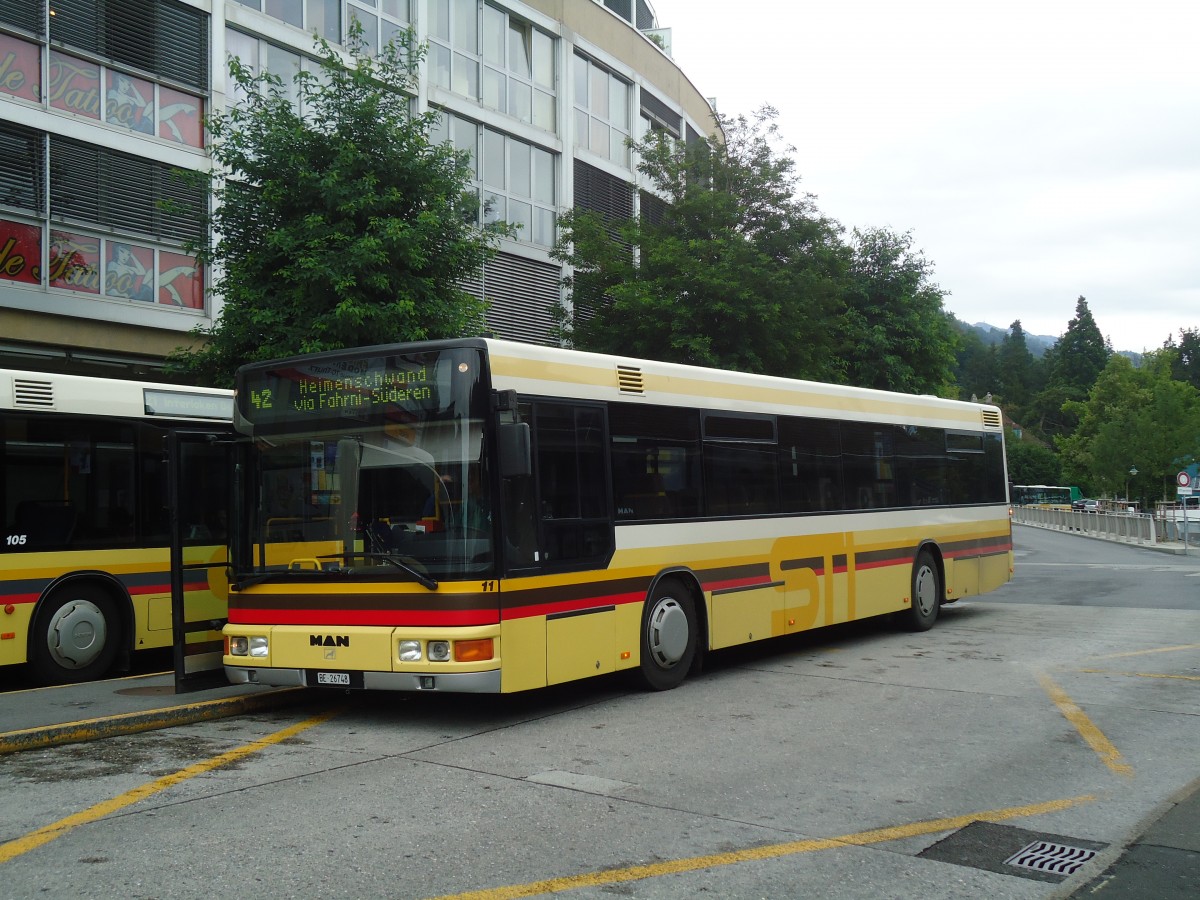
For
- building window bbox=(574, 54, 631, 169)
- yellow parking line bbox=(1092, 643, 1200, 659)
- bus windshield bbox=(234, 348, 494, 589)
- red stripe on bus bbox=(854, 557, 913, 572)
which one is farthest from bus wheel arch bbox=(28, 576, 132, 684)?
building window bbox=(574, 54, 631, 169)

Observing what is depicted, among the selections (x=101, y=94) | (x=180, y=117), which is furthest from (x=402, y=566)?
(x=180, y=117)

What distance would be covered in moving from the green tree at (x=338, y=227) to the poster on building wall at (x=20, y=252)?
14.6 ft

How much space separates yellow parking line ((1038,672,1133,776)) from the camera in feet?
24.0

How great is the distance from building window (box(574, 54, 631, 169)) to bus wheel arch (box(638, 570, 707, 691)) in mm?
22258

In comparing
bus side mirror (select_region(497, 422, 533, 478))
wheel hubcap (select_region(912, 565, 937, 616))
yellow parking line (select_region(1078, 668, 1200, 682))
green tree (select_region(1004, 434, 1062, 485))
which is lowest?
yellow parking line (select_region(1078, 668, 1200, 682))

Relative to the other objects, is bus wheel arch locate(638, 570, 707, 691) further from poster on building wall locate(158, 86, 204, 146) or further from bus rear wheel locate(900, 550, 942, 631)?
poster on building wall locate(158, 86, 204, 146)

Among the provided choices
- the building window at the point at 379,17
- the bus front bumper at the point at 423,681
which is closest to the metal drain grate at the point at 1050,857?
the bus front bumper at the point at 423,681

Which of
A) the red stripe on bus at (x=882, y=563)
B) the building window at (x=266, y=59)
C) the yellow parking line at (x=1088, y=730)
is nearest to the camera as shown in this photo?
the yellow parking line at (x=1088, y=730)

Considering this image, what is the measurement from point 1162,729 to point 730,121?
721 inches

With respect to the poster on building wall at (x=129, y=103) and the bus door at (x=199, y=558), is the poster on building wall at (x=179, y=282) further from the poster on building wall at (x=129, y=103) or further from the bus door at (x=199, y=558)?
the bus door at (x=199, y=558)

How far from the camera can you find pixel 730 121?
24.5 metres

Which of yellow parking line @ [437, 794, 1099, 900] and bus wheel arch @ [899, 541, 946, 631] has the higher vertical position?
bus wheel arch @ [899, 541, 946, 631]

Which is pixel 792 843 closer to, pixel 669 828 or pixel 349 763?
pixel 669 828

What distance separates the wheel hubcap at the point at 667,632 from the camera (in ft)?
33.0
